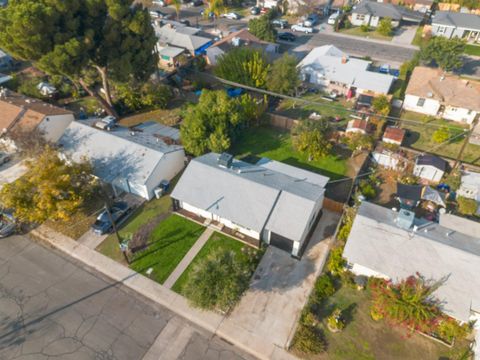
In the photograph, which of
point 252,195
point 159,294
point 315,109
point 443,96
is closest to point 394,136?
point 443,96

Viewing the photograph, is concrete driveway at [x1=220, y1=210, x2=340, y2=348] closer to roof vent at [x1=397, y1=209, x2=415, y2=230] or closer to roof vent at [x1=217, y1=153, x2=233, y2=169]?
roof vent at [x1=397, y1=209, x2=415, y2=230]

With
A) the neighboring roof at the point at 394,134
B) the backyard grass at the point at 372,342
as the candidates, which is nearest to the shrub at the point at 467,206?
the neighboring roof at the point at 394,134

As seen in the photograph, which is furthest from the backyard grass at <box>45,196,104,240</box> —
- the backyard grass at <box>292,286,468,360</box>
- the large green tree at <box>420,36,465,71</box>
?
the large green tree at <box>420,36,465,71</box>

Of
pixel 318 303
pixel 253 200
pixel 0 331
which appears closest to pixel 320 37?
pixel 253 200

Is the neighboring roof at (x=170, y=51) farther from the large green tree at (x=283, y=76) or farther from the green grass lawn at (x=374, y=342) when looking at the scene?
the green grass lawn at (x=374, y=342)

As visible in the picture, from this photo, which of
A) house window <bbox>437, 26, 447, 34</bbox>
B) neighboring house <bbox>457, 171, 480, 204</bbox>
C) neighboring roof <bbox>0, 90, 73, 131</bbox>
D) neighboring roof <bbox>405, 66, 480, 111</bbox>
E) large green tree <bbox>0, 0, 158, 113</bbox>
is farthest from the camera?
house window <bbox>437, 26, 447, 34</bbox>

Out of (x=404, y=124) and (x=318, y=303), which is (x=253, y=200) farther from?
(x=404, y=124)
